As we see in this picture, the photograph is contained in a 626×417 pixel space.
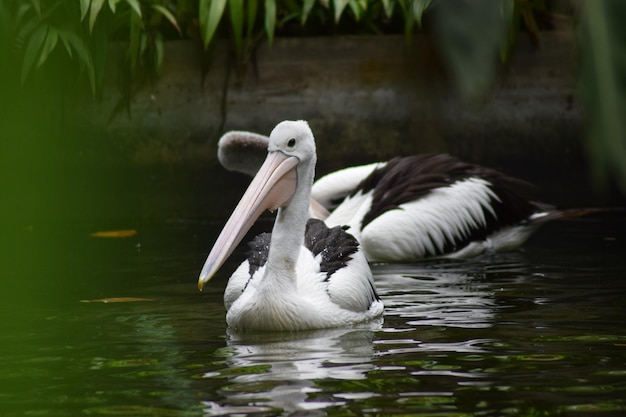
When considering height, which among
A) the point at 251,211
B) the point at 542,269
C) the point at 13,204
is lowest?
the point at 542,269

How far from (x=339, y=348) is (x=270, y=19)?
512 cm

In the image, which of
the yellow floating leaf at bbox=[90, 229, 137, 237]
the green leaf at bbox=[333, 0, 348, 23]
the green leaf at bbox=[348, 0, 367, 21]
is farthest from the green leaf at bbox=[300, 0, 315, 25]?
the yellow floating leaf at bbox=[90, 229, 137, 237]

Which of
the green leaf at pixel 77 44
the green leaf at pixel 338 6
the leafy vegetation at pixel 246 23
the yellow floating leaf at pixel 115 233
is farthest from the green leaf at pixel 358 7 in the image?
the green leaf at pixel 77 44

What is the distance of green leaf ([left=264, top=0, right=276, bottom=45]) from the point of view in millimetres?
9148

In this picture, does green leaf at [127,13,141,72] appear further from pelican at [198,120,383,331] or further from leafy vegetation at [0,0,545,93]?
pelican at [198,120,383,331]

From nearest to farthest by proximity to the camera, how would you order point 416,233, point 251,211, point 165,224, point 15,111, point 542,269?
point 15,111
point 251,211
point 542,269
point 416,233
point 165,224

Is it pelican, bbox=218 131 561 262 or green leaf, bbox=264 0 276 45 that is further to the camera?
green leaf, bbox=264 0 276 45

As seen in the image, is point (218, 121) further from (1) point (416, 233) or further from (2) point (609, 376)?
(2) point (609, 376)

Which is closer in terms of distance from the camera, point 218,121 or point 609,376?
point 609,376

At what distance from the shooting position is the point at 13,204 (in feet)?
2.11

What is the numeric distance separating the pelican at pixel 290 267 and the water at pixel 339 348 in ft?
0.35

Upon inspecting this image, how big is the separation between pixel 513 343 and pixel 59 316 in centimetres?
234

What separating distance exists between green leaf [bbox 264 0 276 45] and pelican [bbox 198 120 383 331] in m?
3.84

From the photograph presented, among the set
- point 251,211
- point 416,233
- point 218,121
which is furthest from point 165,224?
point 251,211
